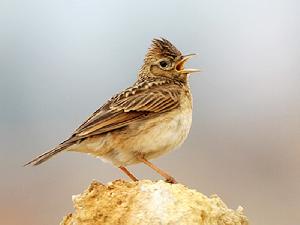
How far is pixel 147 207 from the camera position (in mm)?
7945

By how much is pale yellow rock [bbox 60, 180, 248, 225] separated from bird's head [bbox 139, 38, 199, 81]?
336cm

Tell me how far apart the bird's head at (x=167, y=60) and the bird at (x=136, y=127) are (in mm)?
300

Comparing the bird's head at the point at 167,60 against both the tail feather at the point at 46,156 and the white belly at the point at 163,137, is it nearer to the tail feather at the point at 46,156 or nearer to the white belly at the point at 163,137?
the white belly at the point at 163,137

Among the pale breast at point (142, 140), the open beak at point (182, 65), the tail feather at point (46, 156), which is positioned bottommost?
the tail feather at point (46, 156)

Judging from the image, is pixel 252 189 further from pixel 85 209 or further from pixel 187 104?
pixel 85 209

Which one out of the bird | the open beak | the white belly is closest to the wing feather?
the bird

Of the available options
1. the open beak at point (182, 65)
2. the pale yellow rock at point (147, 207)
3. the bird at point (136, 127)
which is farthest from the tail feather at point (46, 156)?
the open beak at point (182, 65)

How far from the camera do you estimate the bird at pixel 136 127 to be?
32.4 ft

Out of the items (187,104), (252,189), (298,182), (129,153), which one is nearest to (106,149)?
(129,153)

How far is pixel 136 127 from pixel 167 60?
4.66ft

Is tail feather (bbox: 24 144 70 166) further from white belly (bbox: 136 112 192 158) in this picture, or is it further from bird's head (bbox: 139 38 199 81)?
bird's head (bbox: 139 38 199 81)

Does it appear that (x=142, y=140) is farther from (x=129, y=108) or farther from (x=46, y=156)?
(x=46, y=156)

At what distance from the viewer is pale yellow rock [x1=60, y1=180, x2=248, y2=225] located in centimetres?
787

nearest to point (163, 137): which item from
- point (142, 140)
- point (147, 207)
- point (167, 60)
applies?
point (142, 140)
